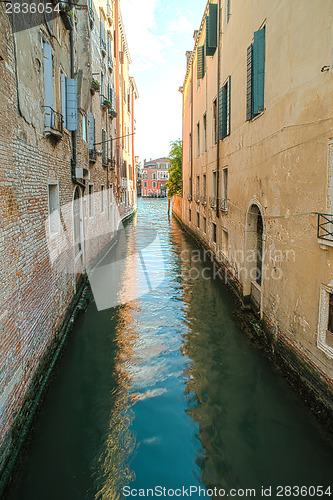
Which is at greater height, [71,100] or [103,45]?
[103,45]

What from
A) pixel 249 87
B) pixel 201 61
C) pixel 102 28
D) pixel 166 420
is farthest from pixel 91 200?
pixel 166 420

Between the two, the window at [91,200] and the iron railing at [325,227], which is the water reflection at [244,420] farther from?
the window at [91,200]

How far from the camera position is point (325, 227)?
4141 millimetres

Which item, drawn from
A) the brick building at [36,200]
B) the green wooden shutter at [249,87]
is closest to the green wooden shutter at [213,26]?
the brick building at [36,200]

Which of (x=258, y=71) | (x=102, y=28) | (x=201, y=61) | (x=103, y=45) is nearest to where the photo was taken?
(x=258, y=71)

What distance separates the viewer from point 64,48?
7.45m

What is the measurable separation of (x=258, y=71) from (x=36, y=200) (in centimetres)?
443

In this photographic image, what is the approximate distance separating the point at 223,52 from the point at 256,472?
33.2ft

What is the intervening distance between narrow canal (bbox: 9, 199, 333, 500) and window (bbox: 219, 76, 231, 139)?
206 inches

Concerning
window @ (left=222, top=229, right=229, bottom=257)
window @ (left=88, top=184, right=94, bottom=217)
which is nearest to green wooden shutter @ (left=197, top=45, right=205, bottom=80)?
window @ (left=88, top=184, right=94, bottom=217)

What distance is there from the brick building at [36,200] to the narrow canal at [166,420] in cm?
44

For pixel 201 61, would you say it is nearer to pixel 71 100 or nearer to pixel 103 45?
pixel 103 45

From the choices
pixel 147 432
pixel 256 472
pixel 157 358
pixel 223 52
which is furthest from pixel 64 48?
pixel 256 472

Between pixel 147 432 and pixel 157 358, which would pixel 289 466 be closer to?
pixel 147 432
